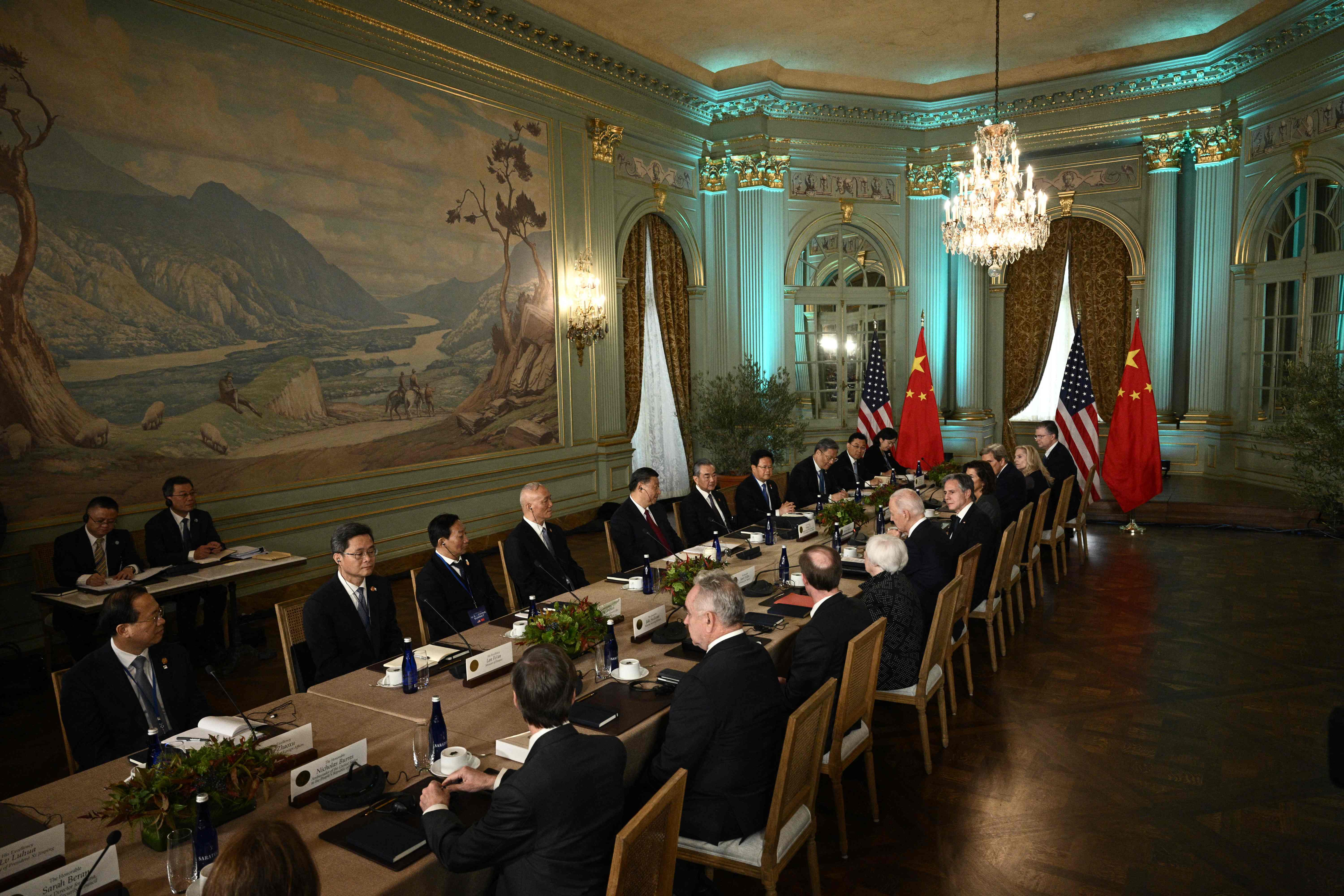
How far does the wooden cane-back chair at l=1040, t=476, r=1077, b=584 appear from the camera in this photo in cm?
796

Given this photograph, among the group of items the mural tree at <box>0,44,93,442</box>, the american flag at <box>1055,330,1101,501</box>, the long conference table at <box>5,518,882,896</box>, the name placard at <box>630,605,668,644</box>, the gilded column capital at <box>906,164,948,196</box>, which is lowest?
the long conference table at <box>5,518,882,896</box>

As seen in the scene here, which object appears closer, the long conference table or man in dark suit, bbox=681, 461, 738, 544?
the long conference table

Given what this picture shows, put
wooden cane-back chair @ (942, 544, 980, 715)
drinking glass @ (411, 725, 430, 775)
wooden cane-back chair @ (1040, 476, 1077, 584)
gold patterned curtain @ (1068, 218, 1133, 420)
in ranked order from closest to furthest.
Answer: drinking glass @ (411, 725, 430, 775)
wooden cane-back chair @ (942, 544, 980, 715)
wooden cane-back chair @ (1040, 476, 1077, 584)
gold patterned curtain @ (1068, 218, 1133, 420)

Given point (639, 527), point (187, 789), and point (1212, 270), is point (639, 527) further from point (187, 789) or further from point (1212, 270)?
point (1212, 270)

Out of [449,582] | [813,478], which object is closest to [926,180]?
[813,478]

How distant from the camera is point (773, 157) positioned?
39.0 ft

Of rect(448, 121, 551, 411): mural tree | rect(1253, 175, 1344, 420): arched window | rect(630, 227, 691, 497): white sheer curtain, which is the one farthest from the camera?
rect(630, 227, 691, 497): white sheer curtain

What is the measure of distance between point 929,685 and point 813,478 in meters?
4.00

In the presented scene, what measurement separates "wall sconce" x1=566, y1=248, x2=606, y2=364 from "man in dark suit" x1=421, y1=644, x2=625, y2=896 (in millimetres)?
7645

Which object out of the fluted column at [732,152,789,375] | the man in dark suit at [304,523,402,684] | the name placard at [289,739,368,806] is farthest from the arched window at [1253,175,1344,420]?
the name placard at [289,739,368,806]

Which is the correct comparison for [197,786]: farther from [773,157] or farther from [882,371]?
[773,157]

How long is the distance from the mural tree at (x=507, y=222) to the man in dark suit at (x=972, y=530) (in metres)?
4.75

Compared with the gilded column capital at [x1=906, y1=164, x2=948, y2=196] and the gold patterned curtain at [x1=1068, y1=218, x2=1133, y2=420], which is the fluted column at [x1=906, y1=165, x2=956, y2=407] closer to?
the gilded column capital at [x1=906, y1=164, x2=948, y2=196]

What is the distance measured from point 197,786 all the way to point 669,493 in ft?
32.2
